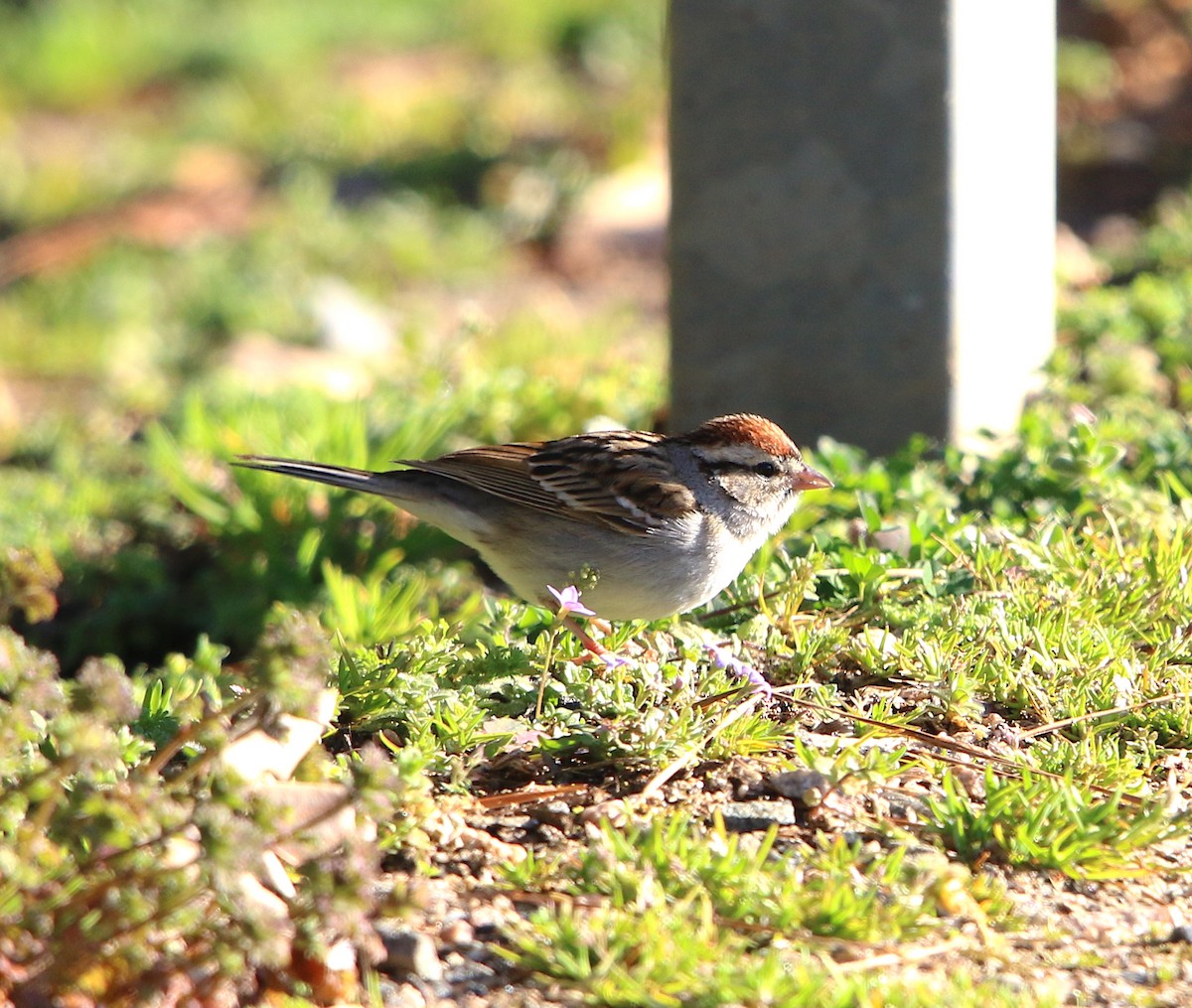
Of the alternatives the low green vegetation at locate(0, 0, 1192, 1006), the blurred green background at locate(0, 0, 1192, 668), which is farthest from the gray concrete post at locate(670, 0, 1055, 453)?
the blurred green background at locate(0, 0, 1192, 668)

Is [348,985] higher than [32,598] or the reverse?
the reverse

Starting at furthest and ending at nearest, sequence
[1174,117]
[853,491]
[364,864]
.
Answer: [1174,117], [853,491], [364,864]

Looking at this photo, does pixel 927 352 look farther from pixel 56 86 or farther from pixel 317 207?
pixel 56 86

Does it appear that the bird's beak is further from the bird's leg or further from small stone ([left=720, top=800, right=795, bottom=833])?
small stone ([left=720, top=800, right=795, bottom=833])

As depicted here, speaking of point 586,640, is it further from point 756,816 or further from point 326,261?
point 326,261

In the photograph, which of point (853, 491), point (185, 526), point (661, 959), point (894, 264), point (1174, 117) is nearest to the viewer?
point (661, 959)

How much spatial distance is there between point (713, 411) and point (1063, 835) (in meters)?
2.69

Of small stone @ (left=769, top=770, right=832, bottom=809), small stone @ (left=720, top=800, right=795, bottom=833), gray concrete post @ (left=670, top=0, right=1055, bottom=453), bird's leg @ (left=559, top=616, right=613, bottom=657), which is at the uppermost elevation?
gray concrete post @ (left=670, top=0, right=1055, bottom=453)

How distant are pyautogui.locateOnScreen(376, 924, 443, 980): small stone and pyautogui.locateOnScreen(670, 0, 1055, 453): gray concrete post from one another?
118 inches

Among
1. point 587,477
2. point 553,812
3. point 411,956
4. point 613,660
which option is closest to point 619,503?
point 587,477

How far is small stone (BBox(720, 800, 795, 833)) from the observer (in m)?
3.15

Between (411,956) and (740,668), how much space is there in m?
1.04

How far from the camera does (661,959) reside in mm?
2602

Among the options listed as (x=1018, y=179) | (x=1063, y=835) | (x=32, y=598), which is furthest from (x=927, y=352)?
(x=32, y=598)
